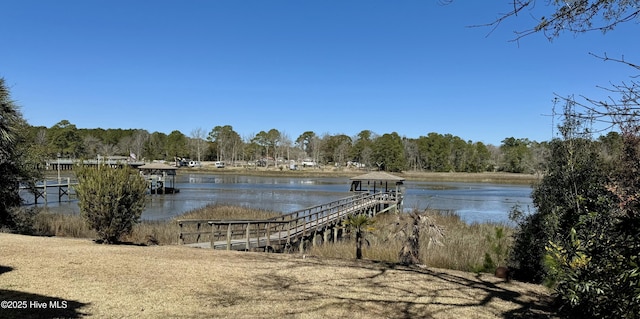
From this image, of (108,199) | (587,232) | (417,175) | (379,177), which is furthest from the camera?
(417,175)

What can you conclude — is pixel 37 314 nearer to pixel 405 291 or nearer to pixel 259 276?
pixel 259 276

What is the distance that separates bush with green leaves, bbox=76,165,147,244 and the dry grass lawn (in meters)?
1.66

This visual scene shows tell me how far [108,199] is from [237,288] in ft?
22.1

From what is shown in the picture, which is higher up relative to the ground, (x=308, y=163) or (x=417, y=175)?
(x=308, y=163)

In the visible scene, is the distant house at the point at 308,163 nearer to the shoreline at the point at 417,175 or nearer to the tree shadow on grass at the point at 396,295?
the shoreline at the point at 417,175

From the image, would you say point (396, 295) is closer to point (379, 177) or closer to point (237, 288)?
point (237, 288)

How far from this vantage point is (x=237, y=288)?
7.72 meters

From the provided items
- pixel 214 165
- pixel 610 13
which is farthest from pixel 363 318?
pixel 214 165

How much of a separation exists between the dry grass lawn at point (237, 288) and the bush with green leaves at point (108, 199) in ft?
5.45

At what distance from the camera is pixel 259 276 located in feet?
28.8

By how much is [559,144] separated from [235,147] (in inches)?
5167

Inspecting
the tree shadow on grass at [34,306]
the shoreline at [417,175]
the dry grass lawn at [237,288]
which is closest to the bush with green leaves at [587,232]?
the dry grass lawn at [237,288]

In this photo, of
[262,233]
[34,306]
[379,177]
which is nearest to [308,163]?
[379,177]

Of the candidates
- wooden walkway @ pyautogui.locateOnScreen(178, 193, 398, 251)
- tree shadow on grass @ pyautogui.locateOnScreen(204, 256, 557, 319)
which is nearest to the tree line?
wooden walkway @ pyautogui.locateOnScreen(178, 193, 398, 251)
